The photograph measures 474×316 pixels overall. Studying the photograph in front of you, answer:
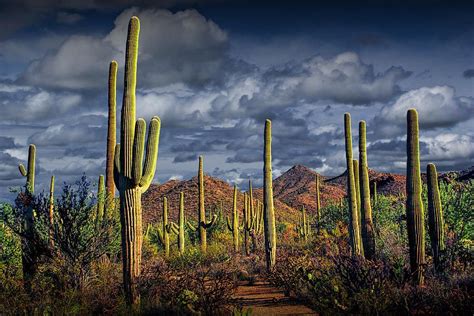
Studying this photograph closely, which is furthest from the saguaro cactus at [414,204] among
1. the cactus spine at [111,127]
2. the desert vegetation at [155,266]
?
the cactus spine at [111,127]

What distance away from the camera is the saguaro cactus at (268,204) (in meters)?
20.3

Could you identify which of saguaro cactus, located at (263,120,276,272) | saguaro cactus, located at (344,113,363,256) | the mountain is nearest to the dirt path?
saguaro cactus, located at (263,120,276,272)

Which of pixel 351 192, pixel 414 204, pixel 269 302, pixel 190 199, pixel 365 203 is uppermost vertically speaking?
pixel 190 199

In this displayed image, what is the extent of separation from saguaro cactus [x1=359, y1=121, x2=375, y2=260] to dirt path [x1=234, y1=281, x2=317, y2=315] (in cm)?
384

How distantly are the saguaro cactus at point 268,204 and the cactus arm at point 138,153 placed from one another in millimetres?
8720

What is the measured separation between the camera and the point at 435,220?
17.3 m

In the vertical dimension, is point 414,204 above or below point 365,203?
below

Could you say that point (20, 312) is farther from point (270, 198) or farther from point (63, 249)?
point (270, 198)

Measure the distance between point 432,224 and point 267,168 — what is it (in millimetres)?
6196

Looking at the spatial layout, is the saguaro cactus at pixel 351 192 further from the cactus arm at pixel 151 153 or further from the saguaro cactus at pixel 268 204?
the cactus arm at pixel 151 153

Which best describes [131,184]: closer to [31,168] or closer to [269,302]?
[269,302]

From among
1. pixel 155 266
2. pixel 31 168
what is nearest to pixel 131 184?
pixel 155 266

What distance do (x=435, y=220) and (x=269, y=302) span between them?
6009 mm

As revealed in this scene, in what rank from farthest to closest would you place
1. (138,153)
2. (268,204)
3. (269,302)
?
(268,204), (269,302), (138,153)
